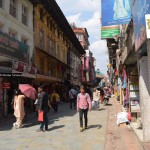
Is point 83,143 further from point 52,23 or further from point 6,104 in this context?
point 52,23

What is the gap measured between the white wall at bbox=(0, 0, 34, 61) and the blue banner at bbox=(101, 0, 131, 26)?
8.70 m

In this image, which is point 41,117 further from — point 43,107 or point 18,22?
point 18,22

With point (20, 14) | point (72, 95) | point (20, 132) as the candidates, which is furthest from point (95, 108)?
point (20, 132)

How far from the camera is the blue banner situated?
11.3 m

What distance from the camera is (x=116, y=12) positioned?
1162 centimetres

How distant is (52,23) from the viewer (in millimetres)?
34094

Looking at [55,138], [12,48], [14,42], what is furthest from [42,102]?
[14,42]

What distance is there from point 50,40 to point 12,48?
14.9 metres

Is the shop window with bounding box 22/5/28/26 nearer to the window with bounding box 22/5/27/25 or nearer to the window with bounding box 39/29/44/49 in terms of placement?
the window with bounding box 22/5/27/25

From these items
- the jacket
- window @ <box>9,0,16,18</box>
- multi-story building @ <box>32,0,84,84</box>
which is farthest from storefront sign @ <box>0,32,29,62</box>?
the jacket

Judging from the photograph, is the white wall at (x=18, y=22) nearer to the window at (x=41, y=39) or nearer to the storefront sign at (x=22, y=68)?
the storefront sign at (x=22, y=68)

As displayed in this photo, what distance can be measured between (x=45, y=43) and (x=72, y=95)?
683 cm

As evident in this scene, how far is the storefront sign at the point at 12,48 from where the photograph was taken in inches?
649

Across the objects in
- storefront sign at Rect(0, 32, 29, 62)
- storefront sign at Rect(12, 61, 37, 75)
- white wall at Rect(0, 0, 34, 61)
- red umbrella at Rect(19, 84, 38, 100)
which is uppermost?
white wall at Rect(0, 0, 34, 61)
